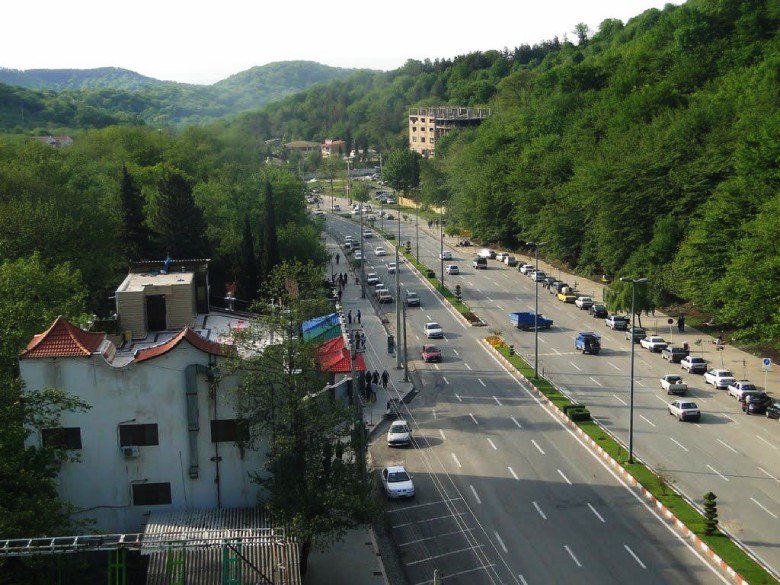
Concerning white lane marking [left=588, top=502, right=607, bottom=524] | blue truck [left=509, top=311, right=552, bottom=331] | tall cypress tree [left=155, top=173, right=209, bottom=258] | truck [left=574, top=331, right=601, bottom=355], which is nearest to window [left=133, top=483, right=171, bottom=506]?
white lane marking [left=588, top=502, right=607, bottom=524]

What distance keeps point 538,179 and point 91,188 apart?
37121mm

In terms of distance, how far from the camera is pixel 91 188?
7356cm

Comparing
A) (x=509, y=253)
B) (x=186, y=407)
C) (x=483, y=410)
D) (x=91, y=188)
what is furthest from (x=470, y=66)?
(x=186, y=407)

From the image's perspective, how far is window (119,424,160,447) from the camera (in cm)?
2755

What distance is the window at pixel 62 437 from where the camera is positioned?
27.1m

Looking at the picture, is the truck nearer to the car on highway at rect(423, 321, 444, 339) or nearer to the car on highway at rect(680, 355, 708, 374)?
the car on highway at rect(680, 355, 708, 374)

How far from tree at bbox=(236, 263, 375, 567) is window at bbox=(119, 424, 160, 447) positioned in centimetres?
281

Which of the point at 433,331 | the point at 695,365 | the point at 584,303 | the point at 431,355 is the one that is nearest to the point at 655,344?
the point at 695,365

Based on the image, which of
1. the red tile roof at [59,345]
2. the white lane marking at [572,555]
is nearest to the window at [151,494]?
the red tile roof at [59,345]

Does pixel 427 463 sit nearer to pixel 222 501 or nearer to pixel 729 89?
pixel 222 501

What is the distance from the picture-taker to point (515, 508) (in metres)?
30.9

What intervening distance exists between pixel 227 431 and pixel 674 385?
22882 mm

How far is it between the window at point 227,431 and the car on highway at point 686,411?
19.6 metres

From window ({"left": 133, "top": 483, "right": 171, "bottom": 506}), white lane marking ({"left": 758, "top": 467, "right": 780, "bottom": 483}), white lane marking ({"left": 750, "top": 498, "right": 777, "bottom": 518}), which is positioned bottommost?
white lane marking ({"left": 750, "top": 498, "right": 777, "bottom": 518})
